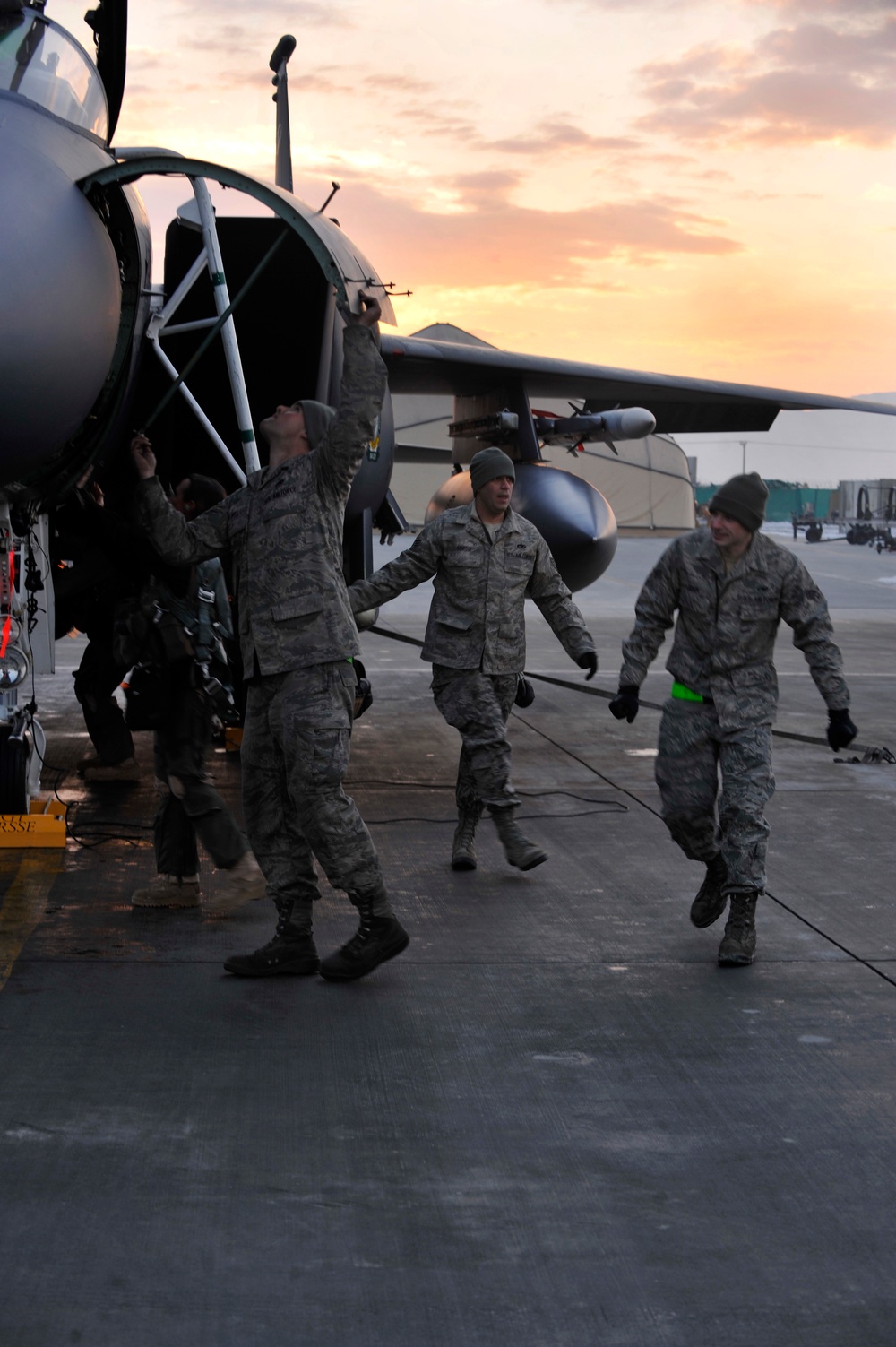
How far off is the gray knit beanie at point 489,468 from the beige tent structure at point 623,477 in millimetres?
44856

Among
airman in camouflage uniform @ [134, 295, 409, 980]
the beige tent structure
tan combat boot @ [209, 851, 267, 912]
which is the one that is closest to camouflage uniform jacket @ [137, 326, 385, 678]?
airman in camouflage uniform @ [134, 295, 409, 980]

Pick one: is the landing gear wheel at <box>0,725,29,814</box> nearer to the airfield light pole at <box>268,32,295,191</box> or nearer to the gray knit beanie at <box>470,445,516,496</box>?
the gray knit beanie at <box>470,445,516,496</box>

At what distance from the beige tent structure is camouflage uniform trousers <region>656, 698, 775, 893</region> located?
4611cm

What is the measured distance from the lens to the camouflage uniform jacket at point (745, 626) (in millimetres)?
4961

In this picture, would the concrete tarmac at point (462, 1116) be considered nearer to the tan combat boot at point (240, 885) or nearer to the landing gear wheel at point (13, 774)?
the tan combat boot at point (240, 885)

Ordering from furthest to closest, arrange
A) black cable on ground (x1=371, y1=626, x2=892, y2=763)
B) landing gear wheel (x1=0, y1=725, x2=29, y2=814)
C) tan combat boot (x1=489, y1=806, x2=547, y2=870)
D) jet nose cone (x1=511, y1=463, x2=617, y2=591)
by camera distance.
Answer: jet nose cone (x1=511, y1=463, x2=617, y2=591)
black cable on ground (x1=371, y1=626, x2=892, y2=763)
landing gear wheel (x1=0, y1=725, x2=29, y2=814)
tan combat boot (x1=489, y1=806, x2=547, y2=870)

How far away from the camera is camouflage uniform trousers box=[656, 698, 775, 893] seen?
15.9 ft

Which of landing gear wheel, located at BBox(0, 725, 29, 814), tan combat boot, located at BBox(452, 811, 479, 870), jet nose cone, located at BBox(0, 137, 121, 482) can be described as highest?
jet nose cone, located at BBox(0, 137, 121, 482)

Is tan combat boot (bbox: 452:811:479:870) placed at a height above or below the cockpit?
below

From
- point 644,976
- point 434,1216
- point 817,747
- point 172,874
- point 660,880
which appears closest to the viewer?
point 434,1216

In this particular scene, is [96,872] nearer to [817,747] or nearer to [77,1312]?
[77,1312]

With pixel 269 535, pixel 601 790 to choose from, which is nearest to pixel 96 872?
pixel 269 535

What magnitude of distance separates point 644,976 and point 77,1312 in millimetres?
2453

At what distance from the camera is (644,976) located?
15.2 feet
